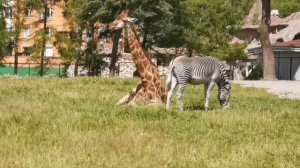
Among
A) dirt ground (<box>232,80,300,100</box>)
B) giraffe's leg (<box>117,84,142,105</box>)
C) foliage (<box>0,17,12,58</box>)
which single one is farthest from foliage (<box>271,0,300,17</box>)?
giraffe's leg (<box>117,84,142,105</box>)

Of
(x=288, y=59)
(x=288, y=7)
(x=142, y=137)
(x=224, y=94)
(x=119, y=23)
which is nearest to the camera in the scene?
(x=142, y=137)

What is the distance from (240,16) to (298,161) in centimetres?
4804

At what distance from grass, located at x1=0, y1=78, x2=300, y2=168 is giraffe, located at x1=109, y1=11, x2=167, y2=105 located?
285 centimetres

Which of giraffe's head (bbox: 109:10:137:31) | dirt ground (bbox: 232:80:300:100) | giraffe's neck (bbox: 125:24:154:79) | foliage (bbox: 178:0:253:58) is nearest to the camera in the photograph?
giraffe's head (bbox: 109:10:137:31)

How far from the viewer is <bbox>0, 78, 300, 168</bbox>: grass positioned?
7.87 metres

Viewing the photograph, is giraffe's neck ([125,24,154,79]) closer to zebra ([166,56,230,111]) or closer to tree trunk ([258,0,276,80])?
zebra ([166,56,230,111])

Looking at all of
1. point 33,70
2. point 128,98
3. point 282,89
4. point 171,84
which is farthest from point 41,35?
point 171,84

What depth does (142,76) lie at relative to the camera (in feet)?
55.0

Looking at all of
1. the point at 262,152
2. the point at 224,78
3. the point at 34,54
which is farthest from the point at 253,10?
the point at 262,152

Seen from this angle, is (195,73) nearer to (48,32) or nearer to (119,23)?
(119,23)

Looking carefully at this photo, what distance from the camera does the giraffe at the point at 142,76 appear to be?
53.8ft

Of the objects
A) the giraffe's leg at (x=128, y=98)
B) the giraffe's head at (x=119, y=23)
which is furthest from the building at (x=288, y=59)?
the giraffe's head at (x=119, y=23)

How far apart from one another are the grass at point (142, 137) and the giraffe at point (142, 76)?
2846mm

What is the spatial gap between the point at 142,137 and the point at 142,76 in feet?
23.4
